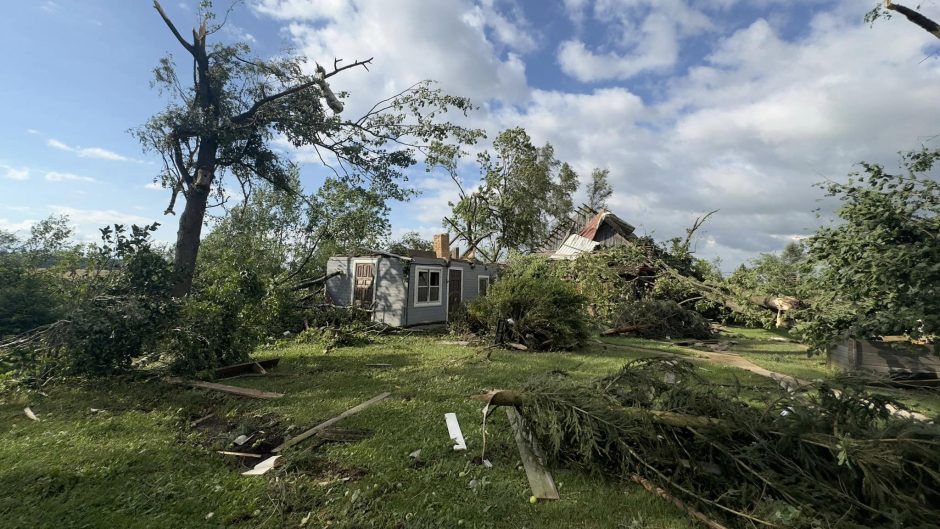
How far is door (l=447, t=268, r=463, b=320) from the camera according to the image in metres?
15.1

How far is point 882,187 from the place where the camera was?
696 centimetres

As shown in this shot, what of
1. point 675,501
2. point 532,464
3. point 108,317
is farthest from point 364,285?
point 675,501

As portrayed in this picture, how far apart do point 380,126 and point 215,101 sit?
507 cm

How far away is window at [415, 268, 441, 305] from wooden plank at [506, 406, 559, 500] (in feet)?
31.1

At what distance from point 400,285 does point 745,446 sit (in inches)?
435

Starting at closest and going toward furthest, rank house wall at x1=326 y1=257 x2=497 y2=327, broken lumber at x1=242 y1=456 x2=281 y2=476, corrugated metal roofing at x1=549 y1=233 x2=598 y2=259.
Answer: broken lumber at x1=242 y1=456 x2=281 y2=476 < house wall at x1=326 y1=257 x2=497 y2=327 < corrugated metal roofing at x1=549 y1=233 x2=598 y2=259

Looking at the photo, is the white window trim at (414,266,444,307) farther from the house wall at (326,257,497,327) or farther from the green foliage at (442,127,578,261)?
the green foliage at (442,127,578,261)

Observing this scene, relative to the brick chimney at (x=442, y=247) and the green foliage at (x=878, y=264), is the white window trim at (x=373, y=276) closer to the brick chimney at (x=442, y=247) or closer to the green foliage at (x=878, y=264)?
the brick chimney at (x=442, y=247)

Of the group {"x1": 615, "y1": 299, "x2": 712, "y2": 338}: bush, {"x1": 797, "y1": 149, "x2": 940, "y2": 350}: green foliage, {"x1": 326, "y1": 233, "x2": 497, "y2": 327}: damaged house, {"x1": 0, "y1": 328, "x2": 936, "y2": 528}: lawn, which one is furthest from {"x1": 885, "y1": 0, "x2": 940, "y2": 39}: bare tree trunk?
{"x1": 326, "y1": 233, "x2": 497, "y2": 327}: damaged house

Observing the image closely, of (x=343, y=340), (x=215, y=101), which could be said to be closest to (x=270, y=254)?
(x=215, y=101)

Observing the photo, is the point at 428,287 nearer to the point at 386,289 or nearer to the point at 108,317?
the point at 386,289

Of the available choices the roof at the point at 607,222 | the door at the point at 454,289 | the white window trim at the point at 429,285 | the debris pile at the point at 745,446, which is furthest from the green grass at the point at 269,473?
the roof at the point at 607,222

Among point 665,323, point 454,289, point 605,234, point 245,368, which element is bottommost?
point 245,368

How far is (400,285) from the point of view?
524 inches
